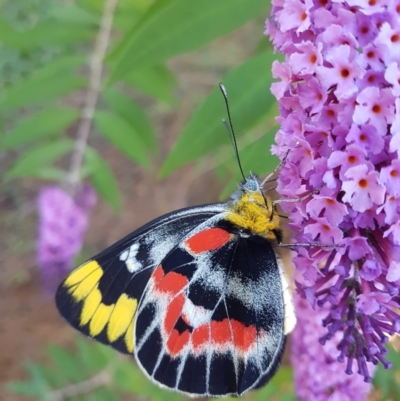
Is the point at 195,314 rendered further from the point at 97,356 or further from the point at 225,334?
the point at 97,356

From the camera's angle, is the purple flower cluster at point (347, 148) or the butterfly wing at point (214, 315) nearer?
the purple flower cluster at point (347, 148)

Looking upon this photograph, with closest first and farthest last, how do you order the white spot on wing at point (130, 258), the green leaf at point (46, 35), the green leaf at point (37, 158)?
the white spot on wing at point (130, 258), the green leaf at point (46, 35), the green leaf at point (37, 158)

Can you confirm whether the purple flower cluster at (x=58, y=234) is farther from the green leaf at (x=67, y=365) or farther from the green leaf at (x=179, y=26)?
the green leaf at (x=179, y=26)

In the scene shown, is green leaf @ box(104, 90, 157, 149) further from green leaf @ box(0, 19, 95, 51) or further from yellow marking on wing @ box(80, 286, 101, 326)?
yellow marking on wing @ box(80, 286, 101, 326)

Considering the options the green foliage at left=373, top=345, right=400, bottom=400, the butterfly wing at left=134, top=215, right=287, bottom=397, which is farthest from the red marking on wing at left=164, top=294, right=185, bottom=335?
the green foliage at left=373, top=345, right=400, bottom=400

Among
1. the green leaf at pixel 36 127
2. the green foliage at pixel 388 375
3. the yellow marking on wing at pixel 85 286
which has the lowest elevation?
the green foliage at pixel 388 375

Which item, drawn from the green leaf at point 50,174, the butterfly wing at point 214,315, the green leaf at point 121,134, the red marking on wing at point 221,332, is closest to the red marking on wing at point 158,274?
the butterfly wing at point 214,315

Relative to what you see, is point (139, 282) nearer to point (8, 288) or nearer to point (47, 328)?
point (47, 328)

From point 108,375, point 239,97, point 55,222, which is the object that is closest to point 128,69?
point 239,97

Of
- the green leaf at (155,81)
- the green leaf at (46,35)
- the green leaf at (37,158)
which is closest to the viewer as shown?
the green leaf at (46,35)
